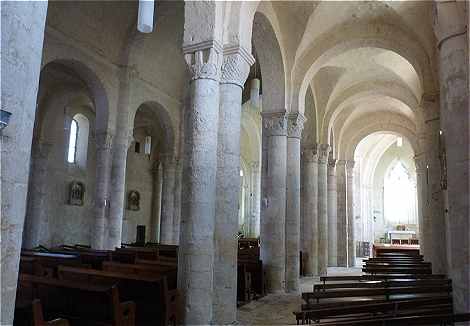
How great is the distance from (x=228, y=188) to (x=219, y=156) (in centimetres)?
60

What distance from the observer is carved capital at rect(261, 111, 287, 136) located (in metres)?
11.3

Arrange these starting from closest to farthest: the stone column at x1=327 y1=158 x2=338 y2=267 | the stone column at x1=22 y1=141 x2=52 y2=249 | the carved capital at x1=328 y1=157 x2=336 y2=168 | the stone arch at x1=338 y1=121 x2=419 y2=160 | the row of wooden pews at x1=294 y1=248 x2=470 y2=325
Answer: the row of wooden pews at x1=294 y1=248 x2=470 y2=325, the stone column at x1=22 y1=141 x2=52 y2=249, the stone column at x1=327 y1=158 x2=338 y2=267, the carved capital at x1=328 y1=157 x2=336 y2=168, the stone arch at x1=338 y1=121 x2=419 y2=160

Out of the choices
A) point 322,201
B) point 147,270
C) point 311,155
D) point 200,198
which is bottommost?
point 147,270

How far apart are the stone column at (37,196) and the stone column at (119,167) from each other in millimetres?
5018

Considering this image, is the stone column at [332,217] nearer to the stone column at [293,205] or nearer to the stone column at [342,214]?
the stone column at [342,214]

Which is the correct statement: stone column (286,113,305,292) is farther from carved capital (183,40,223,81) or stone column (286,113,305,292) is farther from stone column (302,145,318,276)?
carved capital (183,40,223,81)

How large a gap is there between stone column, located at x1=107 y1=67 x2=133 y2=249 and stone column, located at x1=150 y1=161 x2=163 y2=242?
962cm

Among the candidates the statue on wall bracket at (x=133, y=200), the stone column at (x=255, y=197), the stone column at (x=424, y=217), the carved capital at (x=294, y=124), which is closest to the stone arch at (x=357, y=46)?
the carved capital at (x=294, y=124)

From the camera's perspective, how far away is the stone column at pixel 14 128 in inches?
97.2

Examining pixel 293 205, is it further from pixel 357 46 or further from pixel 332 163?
pixel 332 163

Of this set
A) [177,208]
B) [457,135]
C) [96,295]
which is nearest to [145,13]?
[96,295]

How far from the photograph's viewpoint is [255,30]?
11.3 m

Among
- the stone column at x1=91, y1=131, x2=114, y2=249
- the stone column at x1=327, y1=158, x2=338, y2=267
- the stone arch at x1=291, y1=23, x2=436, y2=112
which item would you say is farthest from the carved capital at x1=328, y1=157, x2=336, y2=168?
the stone column at x1=91, y1=131, x2=114, y2=249

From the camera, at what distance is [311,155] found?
16.1 metres
